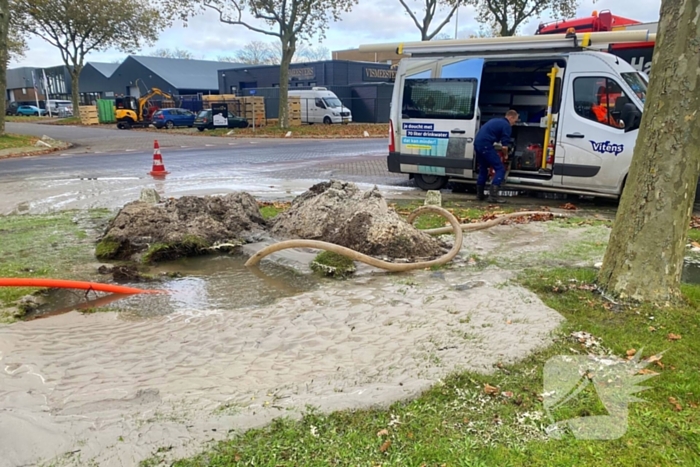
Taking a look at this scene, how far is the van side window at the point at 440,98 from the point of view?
9.62m

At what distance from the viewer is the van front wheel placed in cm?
1105

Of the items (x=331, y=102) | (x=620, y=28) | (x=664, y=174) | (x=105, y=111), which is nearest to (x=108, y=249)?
(x=664, y=174)

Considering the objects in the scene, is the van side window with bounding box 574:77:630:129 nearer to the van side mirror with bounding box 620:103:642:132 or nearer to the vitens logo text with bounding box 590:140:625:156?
the van side mirror with bounding box 620:103:642:132

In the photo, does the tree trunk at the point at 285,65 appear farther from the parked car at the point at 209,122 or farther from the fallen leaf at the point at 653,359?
the fallen leaf at the point at 653,359

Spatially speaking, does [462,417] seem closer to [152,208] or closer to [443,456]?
[443,456]

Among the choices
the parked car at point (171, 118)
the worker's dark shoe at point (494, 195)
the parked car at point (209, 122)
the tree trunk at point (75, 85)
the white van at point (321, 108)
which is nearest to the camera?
the worker's dark shoe at point (494, 195)

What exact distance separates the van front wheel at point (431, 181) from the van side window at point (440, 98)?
56.2 inches

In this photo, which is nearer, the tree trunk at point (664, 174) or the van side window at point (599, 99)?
the tree trunk at point (664, 174)

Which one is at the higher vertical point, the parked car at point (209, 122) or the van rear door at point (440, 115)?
the van rear door at point (440, 115)

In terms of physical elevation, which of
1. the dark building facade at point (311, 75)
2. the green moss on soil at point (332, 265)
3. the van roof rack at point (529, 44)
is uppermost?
the dark building facade at point (311, 75)

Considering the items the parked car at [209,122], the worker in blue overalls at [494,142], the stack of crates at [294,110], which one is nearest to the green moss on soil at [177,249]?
the worker in blue overalls at [494,142]

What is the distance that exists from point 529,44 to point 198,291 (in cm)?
676

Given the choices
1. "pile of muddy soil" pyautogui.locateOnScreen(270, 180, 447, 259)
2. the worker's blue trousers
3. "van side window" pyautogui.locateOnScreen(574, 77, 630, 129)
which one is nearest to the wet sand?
"pile of muddy soil" pyautogui.locateOnScreen(270, 180, 447, 259)

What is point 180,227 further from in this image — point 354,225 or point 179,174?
point 179,174
